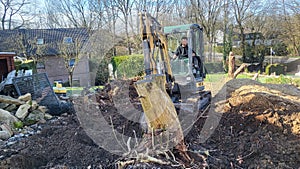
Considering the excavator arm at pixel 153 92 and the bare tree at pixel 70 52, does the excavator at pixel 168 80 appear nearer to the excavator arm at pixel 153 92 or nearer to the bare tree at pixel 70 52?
the excavator arm at pixel 153 92

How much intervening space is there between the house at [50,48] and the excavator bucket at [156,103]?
14.0 metres

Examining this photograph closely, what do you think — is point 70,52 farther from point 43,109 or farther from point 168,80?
point 168,80

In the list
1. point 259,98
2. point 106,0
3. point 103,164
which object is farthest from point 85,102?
point 106,0

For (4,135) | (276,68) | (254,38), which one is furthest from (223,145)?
(254,38)

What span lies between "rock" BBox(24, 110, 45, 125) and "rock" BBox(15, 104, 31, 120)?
0.09m

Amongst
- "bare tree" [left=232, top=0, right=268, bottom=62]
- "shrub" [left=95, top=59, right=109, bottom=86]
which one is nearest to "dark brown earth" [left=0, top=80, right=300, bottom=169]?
"shrub" [left=95, top=59, right=109, bottom=86]

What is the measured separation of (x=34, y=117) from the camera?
5723mm

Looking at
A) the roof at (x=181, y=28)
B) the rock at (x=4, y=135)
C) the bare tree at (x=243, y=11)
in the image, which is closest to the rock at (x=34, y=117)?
the rock at (x=4, y=135)

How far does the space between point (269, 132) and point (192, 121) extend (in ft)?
3.65

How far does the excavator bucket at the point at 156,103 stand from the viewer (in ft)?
8.41

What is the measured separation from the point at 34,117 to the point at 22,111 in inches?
11.7

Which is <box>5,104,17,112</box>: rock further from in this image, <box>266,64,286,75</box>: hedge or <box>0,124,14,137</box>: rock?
<box>266,64,286,75</box>: hedge

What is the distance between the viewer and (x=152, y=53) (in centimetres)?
414

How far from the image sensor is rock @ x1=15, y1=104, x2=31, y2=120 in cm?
559
